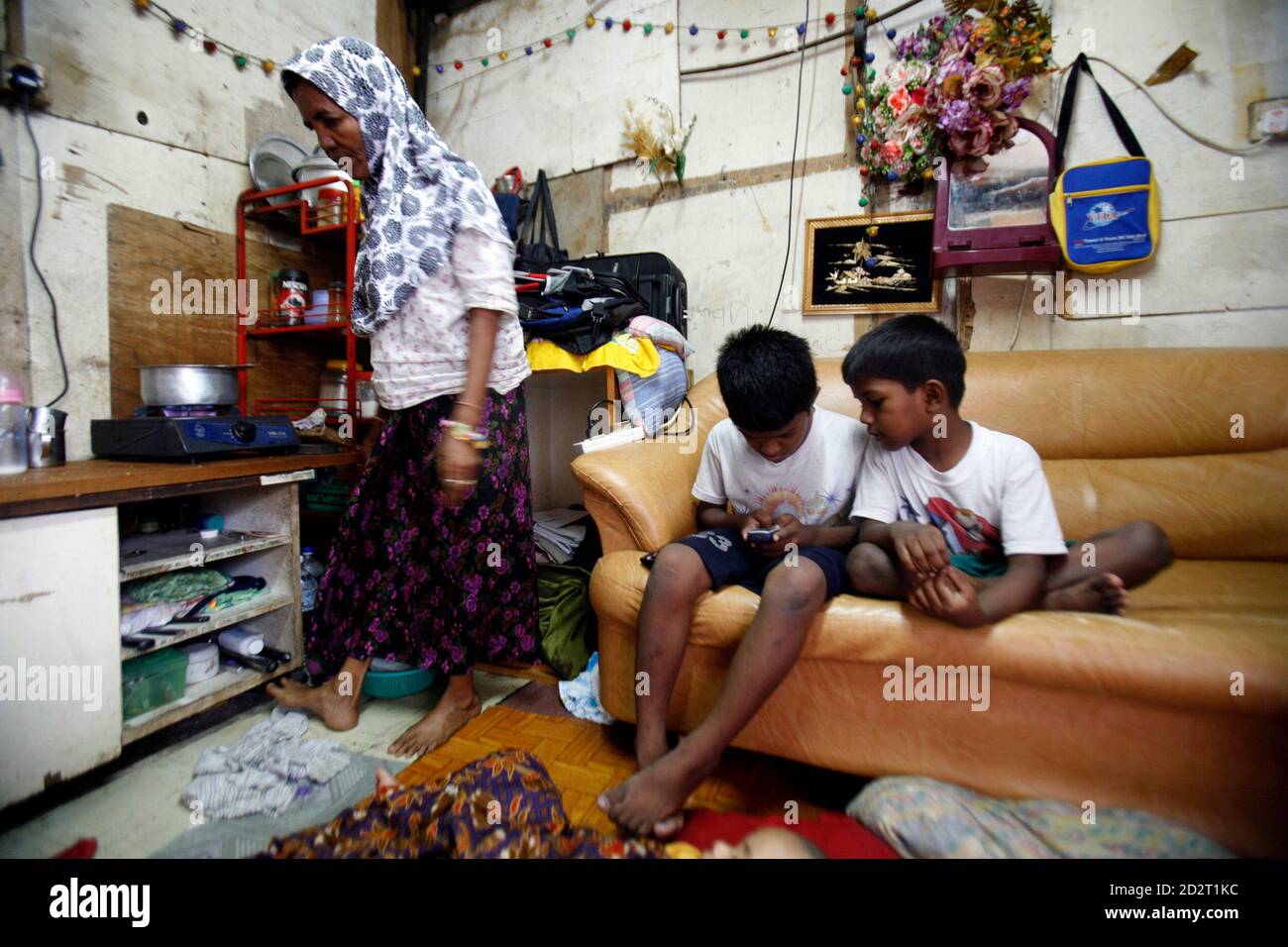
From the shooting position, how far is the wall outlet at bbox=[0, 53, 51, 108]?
58.1 inches

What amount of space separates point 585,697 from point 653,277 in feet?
4.70

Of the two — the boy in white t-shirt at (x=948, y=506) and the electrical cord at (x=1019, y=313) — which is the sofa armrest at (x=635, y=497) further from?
the electrical cord at (x=1019, y=313)

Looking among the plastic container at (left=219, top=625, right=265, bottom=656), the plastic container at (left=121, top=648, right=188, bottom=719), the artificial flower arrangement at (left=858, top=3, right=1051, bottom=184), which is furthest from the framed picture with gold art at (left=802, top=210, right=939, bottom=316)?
the plastic container at (left=121, top=648, right=188, bottom=719)

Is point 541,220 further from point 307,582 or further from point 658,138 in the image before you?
point 307,582

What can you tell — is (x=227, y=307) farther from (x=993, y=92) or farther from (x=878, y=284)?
(x=993, y=92)

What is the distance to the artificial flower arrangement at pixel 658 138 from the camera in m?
2.22

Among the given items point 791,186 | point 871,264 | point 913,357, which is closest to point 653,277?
point 791,186

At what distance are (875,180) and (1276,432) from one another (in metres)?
1.37

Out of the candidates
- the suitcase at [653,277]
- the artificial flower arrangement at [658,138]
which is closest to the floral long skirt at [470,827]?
the suitcase at [653,277]

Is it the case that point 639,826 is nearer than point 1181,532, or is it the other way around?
point 639,826

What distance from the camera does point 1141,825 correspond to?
83 centimetres

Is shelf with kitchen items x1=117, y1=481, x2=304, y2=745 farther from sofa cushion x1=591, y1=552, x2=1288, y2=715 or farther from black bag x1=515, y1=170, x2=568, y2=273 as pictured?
black bag x1=515, y1=170, x2=568, y2=273

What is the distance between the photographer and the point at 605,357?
1.73 meters

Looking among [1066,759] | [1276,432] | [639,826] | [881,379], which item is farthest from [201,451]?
[1276,432]
